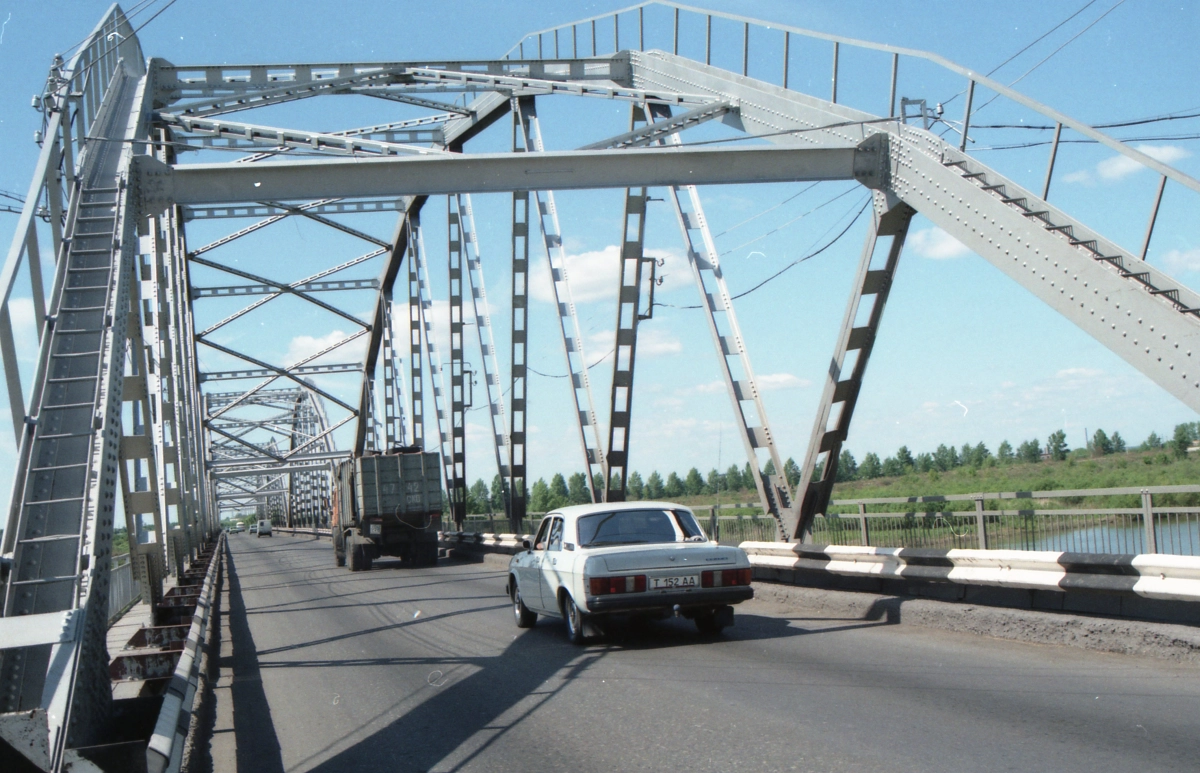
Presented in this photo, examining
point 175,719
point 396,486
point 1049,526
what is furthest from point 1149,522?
point 396,486

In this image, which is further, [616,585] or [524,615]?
[524,615]

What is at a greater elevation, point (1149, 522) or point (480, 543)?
point (1149, 522)

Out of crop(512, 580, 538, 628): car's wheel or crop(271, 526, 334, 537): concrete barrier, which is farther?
crop(271, 526, 334, 537): concrete barrier

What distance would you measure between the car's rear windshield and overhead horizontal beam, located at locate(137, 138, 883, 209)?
176 inches

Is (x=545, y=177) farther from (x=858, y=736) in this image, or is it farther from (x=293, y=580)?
(x=293, y=580)

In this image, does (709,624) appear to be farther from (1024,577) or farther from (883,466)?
(883,466)

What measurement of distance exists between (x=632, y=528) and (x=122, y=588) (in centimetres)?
981

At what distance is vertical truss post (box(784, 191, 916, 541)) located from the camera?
43.9 ft

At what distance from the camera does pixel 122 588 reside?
1683 centimetres

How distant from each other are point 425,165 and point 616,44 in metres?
8.98

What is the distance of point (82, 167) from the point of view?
1138 cm

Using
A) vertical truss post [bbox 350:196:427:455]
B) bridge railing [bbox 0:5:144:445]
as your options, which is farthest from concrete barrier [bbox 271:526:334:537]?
bridge railing [bbox 0:5:144:445]

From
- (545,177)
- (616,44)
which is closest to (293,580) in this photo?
(616,44)

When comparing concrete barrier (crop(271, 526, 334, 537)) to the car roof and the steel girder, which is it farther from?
the steel girder
